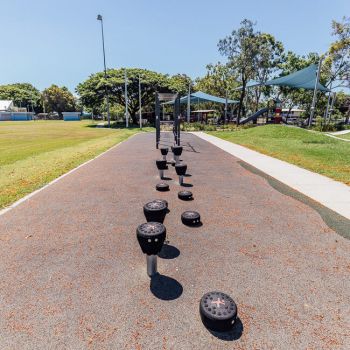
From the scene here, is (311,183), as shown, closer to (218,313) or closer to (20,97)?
(218,313)

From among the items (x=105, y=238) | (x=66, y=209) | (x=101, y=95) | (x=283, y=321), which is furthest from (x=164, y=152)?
(x=101, y=95)

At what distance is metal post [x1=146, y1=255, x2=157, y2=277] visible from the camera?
10.5 feet

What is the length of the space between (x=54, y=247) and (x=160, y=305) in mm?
2264

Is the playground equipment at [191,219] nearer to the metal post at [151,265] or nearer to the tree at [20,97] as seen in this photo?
the metal post at [151,265]

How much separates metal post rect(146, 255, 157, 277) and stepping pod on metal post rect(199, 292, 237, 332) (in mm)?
883

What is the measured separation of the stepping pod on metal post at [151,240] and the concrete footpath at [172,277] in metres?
0.21

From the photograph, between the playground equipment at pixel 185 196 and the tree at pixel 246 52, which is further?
the tree at pixel 246 52

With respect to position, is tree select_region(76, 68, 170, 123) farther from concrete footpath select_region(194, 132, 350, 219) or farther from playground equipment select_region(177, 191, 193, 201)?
playground equipment select_region(177, 191, 193, 201)

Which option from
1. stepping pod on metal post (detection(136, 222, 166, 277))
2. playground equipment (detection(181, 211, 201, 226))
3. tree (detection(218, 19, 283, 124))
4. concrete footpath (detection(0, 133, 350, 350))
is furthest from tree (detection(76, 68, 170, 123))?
stepping pod on metal post (detection(136, 222, 166, 277))

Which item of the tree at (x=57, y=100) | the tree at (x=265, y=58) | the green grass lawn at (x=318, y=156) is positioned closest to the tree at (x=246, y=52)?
the tree at (x=265, y=58)

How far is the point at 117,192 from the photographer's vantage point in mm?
6941

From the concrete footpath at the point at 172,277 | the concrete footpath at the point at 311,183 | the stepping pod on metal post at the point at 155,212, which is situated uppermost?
the stepping pod on metal post at the point at 155,212

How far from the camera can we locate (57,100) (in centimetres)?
10344

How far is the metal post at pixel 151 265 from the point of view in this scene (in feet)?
10.5
